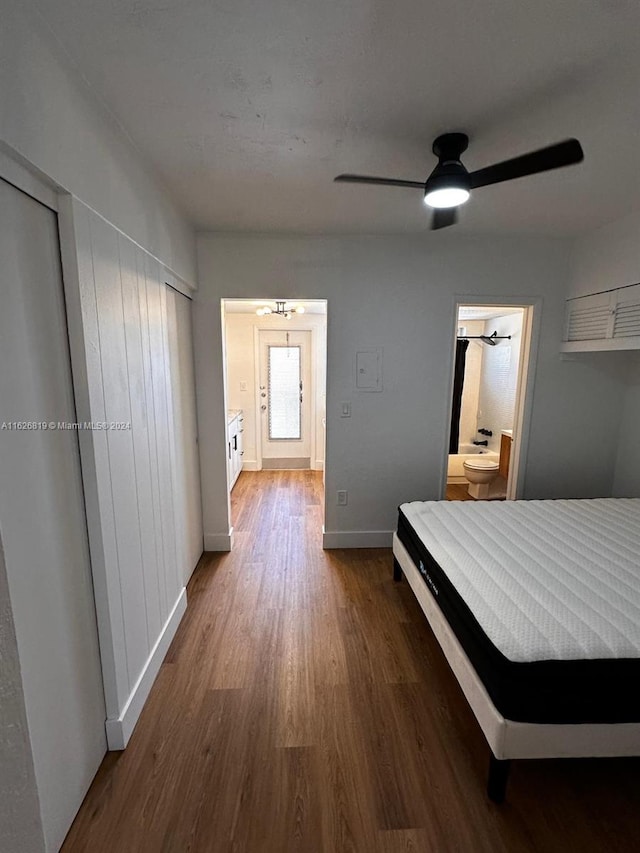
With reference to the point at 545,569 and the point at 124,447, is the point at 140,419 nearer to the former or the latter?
the point at 124,447

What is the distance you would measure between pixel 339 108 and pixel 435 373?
1.96 meters

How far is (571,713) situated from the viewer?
1.23 m

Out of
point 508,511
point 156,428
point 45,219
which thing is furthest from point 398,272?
point 45,219

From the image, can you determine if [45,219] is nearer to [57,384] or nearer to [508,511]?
[57,384]

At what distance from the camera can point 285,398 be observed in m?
5.47

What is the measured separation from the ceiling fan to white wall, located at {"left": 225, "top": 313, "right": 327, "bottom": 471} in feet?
11.6

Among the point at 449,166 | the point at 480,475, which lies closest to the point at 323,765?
the point at 449,166

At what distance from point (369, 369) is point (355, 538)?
144 centimetres

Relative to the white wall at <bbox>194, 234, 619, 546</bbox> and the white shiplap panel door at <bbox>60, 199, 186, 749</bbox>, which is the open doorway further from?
the white shiplap panel door at <bbox>60, 199, 186, 749</bbox>

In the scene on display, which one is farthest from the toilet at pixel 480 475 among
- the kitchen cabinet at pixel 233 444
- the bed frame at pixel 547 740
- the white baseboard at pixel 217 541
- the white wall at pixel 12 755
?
the white wall at pixel 12 755

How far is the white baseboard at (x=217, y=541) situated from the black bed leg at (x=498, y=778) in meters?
2.27

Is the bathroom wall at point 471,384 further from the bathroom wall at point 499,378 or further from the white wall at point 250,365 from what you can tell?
the white wall at point 250,365

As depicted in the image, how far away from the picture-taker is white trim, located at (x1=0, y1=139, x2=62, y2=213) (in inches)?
37.3

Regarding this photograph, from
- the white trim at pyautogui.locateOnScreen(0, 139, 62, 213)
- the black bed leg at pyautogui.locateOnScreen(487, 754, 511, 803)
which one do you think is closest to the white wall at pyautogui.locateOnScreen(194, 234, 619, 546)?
the white trim at pyautogui.locateOnScreen(0, 139, 62, 213)
